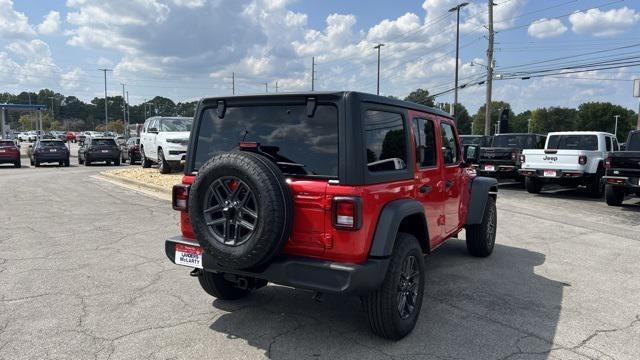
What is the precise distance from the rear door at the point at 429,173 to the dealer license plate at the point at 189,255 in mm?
1903

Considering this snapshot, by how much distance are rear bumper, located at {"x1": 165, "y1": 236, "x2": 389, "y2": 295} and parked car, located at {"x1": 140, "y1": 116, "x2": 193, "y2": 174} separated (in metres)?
12.1

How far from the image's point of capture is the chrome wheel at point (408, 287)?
3.91 m

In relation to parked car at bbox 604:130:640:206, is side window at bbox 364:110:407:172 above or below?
above

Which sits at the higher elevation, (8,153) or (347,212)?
(347,212)

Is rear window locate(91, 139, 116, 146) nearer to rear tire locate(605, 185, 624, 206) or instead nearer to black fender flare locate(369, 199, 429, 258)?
rear tire locate(605, 185, 624, 206)

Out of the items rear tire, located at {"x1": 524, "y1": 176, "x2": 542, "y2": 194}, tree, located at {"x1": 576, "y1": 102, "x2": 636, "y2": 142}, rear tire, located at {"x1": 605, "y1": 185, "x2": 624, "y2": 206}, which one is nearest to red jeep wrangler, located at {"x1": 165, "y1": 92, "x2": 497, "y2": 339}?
rear tire, located at {"x1": 605, "y1": 185, "x2": 624, "y2": 206}

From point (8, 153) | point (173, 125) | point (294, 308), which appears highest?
point (173, 125)

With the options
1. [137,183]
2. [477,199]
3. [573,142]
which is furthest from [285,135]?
[573,142]

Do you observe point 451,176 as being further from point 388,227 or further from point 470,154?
point 388,227

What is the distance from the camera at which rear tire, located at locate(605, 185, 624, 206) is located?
12039 millimetres

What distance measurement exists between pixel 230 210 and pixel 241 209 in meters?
0.10

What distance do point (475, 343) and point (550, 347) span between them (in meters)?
0.58

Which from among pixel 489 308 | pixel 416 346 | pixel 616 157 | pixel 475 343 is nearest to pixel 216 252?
pixel 416 346

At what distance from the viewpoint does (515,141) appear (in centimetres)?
1717
